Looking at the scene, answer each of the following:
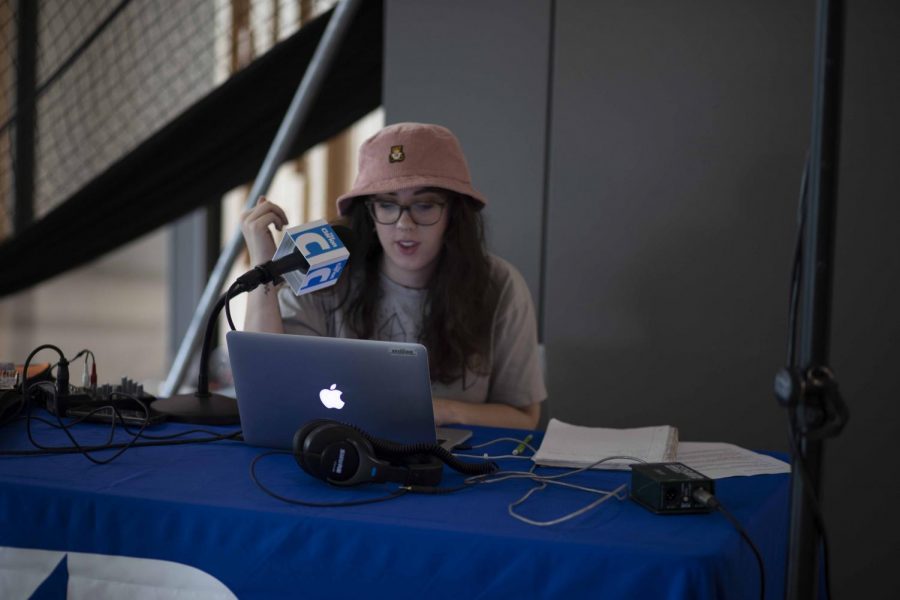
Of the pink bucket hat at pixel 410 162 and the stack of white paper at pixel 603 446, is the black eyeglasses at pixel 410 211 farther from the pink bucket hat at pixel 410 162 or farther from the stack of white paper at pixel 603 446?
the stack of white paper at pixel 603 446

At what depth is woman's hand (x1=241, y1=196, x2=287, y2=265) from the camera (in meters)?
1.71

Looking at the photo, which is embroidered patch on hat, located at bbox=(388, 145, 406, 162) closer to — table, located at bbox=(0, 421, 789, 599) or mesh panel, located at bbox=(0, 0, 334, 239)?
table, located at bbox=(0, 421, 789, 599)

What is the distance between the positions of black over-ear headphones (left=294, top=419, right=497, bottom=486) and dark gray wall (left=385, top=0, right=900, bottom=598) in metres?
1.27

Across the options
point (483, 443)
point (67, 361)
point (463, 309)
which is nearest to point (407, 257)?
point (463, 309)

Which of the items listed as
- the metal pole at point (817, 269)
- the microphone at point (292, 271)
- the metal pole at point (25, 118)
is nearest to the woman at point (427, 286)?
the microphone at point (292, 271)

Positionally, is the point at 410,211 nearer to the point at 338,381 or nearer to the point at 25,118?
the point at 338,381

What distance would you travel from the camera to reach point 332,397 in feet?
3.83

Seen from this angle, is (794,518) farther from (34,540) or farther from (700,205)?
(700,205)

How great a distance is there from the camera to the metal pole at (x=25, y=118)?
11.3 feet

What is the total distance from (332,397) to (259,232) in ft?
2.14

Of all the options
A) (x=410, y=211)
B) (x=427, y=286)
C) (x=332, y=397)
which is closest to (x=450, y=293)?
(x=427, y=286)

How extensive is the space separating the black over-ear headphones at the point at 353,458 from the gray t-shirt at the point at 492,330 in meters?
0.71

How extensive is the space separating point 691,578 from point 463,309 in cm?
101

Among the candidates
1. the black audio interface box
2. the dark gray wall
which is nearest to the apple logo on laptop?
the black audio interface box
